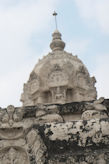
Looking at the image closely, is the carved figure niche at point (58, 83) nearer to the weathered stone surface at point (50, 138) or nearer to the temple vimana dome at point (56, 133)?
the temple vimana dome at point (56, 133)

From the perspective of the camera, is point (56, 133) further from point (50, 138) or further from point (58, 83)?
point (58, 83)

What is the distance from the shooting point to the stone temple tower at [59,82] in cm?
2853

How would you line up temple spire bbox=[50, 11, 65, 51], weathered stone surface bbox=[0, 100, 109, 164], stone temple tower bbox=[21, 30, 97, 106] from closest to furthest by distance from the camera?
1. weathered stone surface bbox=[0, 100, 109, 164]
2. stone temple tower bbox=[21, 30, 97, 106]
3. temple spire bbox=[50, 11, 65, 51]

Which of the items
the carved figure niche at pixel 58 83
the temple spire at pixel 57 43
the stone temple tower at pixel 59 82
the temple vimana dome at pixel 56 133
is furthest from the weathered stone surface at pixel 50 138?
the temple spire at pixel 57 43

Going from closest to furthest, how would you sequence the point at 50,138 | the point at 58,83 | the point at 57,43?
the point at 50,138 → the point at 58,83 → the point at 57,43

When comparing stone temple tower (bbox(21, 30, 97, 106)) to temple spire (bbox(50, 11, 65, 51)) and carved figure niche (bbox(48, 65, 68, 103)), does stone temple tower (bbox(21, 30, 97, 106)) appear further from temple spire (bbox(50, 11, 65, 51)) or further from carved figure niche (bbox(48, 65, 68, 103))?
temple spire (bbox(50, 11, 65, 51))

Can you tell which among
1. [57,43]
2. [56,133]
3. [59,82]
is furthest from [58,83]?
[56,133]

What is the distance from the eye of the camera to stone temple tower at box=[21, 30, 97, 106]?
93.6ft

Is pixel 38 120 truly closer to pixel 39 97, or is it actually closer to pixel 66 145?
pixel 66 145

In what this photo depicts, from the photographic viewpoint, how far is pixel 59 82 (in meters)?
28.6

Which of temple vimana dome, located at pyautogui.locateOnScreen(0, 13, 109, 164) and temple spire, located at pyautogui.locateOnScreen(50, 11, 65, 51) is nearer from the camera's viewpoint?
temple vimana dome, located at pyautogui.locateOnScreen(0, 13, 109, 164)

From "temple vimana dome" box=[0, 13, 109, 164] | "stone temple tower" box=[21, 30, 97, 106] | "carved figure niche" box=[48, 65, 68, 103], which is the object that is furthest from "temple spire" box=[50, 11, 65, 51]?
"temple vimana dome" box=[0, 13, 109, 164]

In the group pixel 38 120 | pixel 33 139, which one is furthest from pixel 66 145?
pixel 38 120

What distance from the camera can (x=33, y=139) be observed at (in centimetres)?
517
